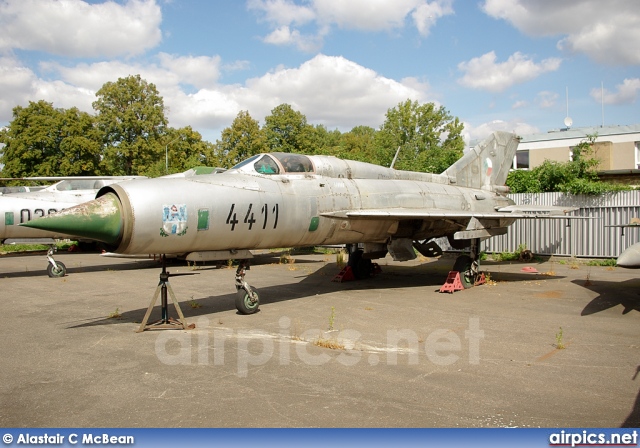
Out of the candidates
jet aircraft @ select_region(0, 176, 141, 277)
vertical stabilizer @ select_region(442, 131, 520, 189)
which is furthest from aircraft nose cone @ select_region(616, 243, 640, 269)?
jet aircraft @ select_region(0, 176, 141, 277)

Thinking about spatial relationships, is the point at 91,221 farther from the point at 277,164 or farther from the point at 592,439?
the point at 592,439

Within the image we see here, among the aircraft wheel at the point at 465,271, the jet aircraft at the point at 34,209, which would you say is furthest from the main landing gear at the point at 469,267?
the jet aircraft at the point at 34,209

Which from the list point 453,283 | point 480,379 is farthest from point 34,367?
point 453,283

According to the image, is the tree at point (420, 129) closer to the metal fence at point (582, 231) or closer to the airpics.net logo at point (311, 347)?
the metal fence at point (582, 231)

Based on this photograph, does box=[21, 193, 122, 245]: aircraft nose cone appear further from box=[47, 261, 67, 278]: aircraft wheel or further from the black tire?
box=[47, 261, 67, 278]: aircraft wheel

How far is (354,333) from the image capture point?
25.0 ft

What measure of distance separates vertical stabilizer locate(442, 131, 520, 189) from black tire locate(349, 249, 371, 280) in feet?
11.6

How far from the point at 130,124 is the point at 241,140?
9.88 metres

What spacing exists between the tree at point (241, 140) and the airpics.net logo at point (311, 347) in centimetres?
3822

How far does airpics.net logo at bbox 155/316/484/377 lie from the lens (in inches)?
243

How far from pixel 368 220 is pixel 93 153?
3780cm

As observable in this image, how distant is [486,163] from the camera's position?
1530 centimetres

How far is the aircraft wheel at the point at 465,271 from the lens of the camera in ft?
40.0

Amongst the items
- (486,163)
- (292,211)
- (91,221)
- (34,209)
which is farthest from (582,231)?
(34,209)
